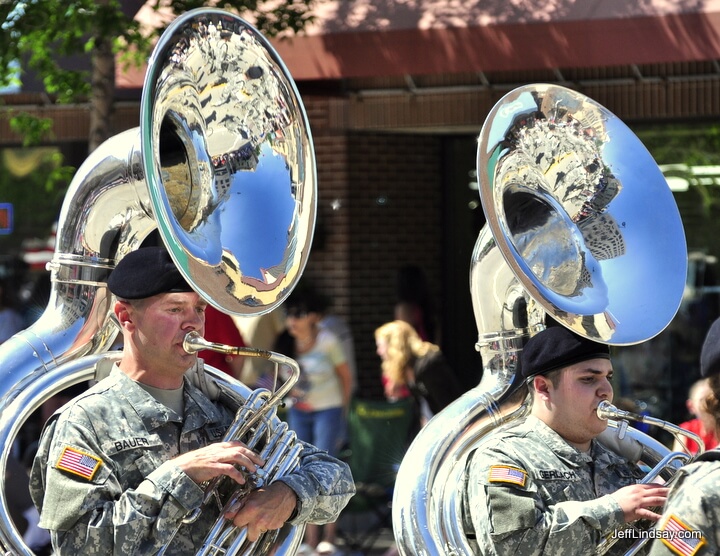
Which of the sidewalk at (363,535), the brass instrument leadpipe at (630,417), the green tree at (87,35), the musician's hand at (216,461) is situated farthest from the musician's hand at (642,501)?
the sidewalk at (363,535)

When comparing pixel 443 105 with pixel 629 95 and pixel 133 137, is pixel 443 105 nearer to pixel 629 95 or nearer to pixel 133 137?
pixel 629 95

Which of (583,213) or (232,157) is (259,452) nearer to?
(232,157)

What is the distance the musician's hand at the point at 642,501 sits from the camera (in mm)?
3420

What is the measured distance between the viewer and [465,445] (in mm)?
3971

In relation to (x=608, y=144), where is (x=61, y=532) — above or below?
below

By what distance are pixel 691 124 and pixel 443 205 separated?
2221 mm

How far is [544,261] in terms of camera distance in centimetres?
392

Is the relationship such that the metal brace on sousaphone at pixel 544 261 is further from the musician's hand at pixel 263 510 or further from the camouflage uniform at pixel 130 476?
the musician's hand at pixel 263 510

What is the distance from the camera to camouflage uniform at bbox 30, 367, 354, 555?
3.16 meters

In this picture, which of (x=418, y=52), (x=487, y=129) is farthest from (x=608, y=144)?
(x=418, y=52)

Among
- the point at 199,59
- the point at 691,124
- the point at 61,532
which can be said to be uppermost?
the point at 691,124

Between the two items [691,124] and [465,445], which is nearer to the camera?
[465,445]

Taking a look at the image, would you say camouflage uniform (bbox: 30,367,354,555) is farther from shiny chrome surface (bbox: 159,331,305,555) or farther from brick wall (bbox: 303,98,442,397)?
brick wall (bbox: 303,98,442,397)

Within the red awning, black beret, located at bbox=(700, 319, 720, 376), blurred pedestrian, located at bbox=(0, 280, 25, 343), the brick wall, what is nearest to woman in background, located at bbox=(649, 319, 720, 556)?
black beret, located at bbox=(700, 319, 720, 376)
